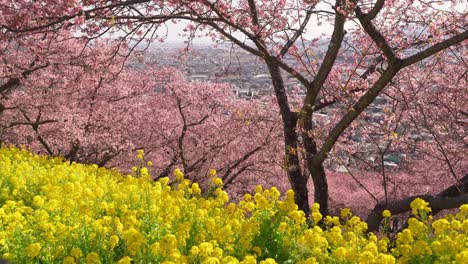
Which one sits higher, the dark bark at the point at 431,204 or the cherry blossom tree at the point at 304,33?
the cherry blossom tree at the point at 304,33

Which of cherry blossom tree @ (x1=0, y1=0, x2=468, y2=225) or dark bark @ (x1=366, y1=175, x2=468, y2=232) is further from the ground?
cherry blossom tree @ (x1=0, y1=0, x2=468, y2=225)

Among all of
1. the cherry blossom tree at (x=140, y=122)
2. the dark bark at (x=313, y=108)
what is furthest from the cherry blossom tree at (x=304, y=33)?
the cherry blossom tree at (x=140, y=122)

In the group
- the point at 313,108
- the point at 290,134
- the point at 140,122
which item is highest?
the point at 313,108

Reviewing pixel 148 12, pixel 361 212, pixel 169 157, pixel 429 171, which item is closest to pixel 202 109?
pixel 169 157

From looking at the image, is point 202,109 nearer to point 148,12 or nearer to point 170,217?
point 148,12

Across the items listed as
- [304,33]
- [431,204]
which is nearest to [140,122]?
[304,33]

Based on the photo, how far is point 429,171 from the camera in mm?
16312

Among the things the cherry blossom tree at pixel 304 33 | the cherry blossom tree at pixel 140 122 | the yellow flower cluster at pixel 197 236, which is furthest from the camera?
the cherry blossom tree at pixel 140 122

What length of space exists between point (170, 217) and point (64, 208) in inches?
51.8

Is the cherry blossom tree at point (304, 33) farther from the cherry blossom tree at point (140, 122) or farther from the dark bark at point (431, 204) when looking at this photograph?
the cherry blossom tree at point (140, 122)

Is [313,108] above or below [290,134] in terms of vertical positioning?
above

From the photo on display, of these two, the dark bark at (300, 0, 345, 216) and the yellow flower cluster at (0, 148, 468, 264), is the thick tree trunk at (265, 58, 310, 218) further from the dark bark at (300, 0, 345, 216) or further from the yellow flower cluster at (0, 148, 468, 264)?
the yellow flower cluster at (0, 148, 468, 264)

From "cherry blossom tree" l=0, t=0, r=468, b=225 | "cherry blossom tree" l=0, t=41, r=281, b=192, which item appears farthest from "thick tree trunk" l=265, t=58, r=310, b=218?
"cherry blossom tree" l=0, t=41, r=281, b=192

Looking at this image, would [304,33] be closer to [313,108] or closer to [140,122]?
[313,108]
